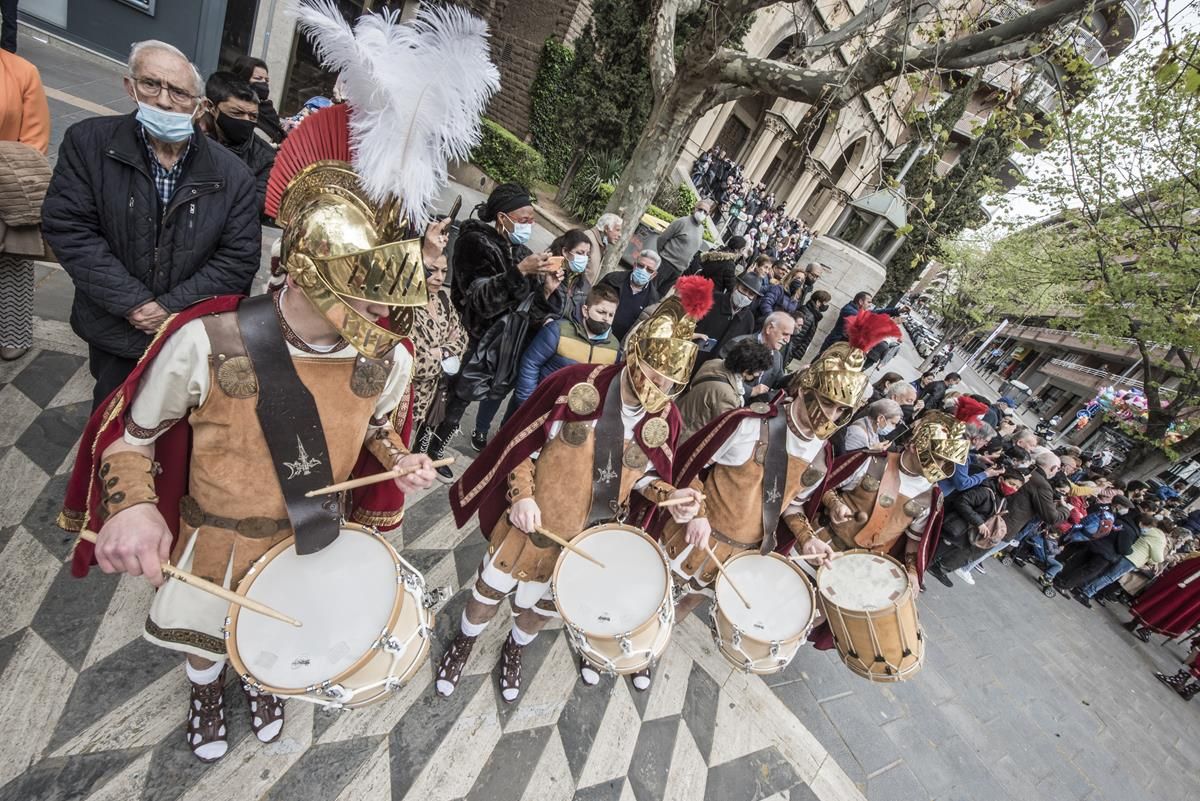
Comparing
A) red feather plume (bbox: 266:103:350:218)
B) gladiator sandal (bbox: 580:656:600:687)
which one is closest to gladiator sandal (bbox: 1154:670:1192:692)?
gladiator sandal (bbox: 580:656:600:687)

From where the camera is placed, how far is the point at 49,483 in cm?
282

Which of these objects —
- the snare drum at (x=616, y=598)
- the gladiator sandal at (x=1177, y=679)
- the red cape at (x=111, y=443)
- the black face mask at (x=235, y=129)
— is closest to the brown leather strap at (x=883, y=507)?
the snare drum at (x=616, y=598)

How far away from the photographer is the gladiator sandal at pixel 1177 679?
7.27 m

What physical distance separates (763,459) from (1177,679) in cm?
953

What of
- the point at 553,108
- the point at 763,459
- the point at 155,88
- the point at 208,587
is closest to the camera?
the point at 208,587

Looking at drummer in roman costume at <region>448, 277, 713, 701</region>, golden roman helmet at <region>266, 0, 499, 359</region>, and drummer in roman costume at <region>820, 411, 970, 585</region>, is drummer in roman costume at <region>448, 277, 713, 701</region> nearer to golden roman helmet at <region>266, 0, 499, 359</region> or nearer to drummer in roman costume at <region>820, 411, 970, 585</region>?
golden roman helmet at <region>266, 0, 499, 359</region>

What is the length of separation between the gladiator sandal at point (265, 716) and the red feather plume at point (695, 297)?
2809 mm

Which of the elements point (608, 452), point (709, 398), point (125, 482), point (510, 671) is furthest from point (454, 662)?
point (709, 398)

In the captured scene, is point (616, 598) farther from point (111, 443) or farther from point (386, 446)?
point (111, 443)

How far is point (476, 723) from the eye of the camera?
109 inches

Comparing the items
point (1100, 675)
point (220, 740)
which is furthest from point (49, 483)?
point (1100, 675)

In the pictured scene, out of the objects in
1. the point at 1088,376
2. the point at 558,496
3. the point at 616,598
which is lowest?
the point at 616,598

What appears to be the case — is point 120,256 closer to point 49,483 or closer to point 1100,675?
point 49,483

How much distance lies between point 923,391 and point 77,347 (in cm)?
1240
